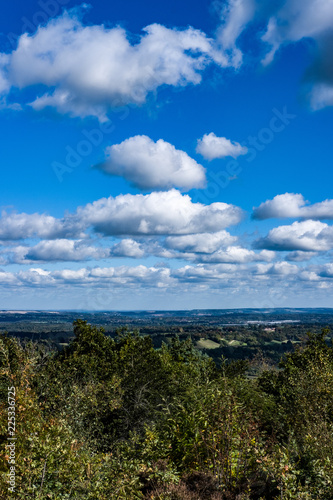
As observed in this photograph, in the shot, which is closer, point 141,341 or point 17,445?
point 17,445

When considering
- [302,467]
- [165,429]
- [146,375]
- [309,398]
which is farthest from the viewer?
[146,375]

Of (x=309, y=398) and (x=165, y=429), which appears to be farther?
(x=309, y=398)

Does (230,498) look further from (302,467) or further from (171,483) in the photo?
(302,467)

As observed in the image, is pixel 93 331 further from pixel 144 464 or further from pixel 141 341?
pixel 144 464

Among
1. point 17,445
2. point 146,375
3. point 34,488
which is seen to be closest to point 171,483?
point 34,488

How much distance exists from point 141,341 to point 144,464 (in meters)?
29.0

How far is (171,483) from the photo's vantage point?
28.1ft

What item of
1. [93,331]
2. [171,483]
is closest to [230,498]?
[171,483]

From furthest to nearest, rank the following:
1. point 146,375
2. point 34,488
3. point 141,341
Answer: point 141,341 < point 146,375 < point 34,488

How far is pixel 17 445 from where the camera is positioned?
348 inches

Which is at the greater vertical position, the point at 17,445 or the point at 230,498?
the point at 17,445

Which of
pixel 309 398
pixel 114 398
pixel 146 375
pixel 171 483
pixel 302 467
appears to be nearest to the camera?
pixel 171 483

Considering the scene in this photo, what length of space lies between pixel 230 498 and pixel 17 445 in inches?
187

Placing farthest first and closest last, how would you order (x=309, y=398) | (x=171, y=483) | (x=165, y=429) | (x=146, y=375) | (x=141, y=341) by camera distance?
(x=141, y=341) → (x=146, y=375) → (x=309, y=398) → (x=165, y=429) → (x=171, y=483)
